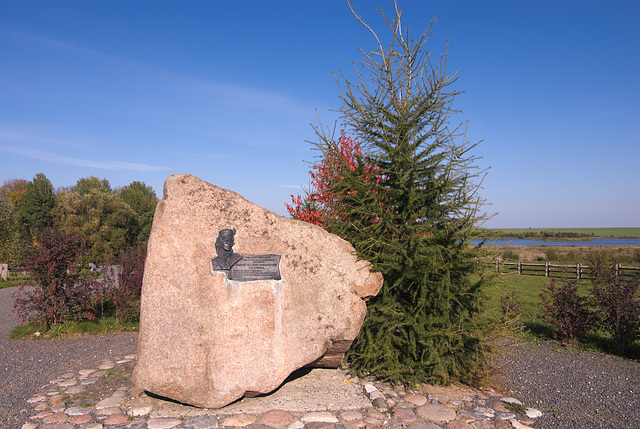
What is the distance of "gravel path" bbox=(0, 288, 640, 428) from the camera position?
473 centimetres

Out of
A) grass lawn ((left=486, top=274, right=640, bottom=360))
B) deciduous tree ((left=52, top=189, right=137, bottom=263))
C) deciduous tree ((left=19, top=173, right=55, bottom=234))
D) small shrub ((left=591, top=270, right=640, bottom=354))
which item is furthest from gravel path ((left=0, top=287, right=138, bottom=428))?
deciduous tree ((left=19, top=173, right=55, bottom=234))

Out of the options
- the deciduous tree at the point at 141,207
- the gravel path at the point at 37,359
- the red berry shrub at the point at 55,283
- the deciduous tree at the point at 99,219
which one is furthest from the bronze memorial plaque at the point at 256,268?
the deciduous tree at the point at 141,207

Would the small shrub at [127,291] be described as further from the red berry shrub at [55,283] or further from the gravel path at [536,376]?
the gravel path at [536,376]

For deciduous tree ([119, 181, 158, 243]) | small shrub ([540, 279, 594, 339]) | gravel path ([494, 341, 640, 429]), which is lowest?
gravel path ([494, 341, 640, 429])

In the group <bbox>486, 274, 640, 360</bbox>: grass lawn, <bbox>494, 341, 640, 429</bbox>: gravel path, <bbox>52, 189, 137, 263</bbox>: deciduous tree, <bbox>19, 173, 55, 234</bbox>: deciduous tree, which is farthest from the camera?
<bbox>19, 173, 55, 234</bbox>: deciduous tree

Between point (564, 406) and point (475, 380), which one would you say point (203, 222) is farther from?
point (564, 406)

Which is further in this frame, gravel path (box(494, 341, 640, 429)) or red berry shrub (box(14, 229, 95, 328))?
red berry shrub (box(14, 229, 95, 328))

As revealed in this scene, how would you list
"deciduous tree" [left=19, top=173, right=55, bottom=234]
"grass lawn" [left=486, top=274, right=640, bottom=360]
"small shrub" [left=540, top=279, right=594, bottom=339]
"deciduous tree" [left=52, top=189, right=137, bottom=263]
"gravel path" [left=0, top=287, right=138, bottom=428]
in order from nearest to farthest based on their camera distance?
"gravel path" [left=0, top=287, right=138, bottom=428] → "grass lawn" [left=486, top=274, right=640, bottom=360] → "small shrub" [left=540, top=279, right=594, bottom=339] → "deciduous tree" [left=52, top=189, right=137, bottom=263] → "deciduous tree" [left=19, top=173, right=55, bottom=234]

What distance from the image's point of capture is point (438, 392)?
540 cm

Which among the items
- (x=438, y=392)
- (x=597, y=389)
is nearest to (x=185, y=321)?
(x=438, y=392)

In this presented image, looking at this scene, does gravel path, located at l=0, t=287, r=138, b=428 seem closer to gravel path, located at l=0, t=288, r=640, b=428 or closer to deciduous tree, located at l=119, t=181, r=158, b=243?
gravel path, located at l=0, t=288, r=640, b=428

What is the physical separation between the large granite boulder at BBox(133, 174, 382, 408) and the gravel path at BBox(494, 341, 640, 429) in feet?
8.66

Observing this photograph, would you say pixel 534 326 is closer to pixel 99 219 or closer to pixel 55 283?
pixel 55 283

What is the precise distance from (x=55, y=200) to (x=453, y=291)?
148 ft
